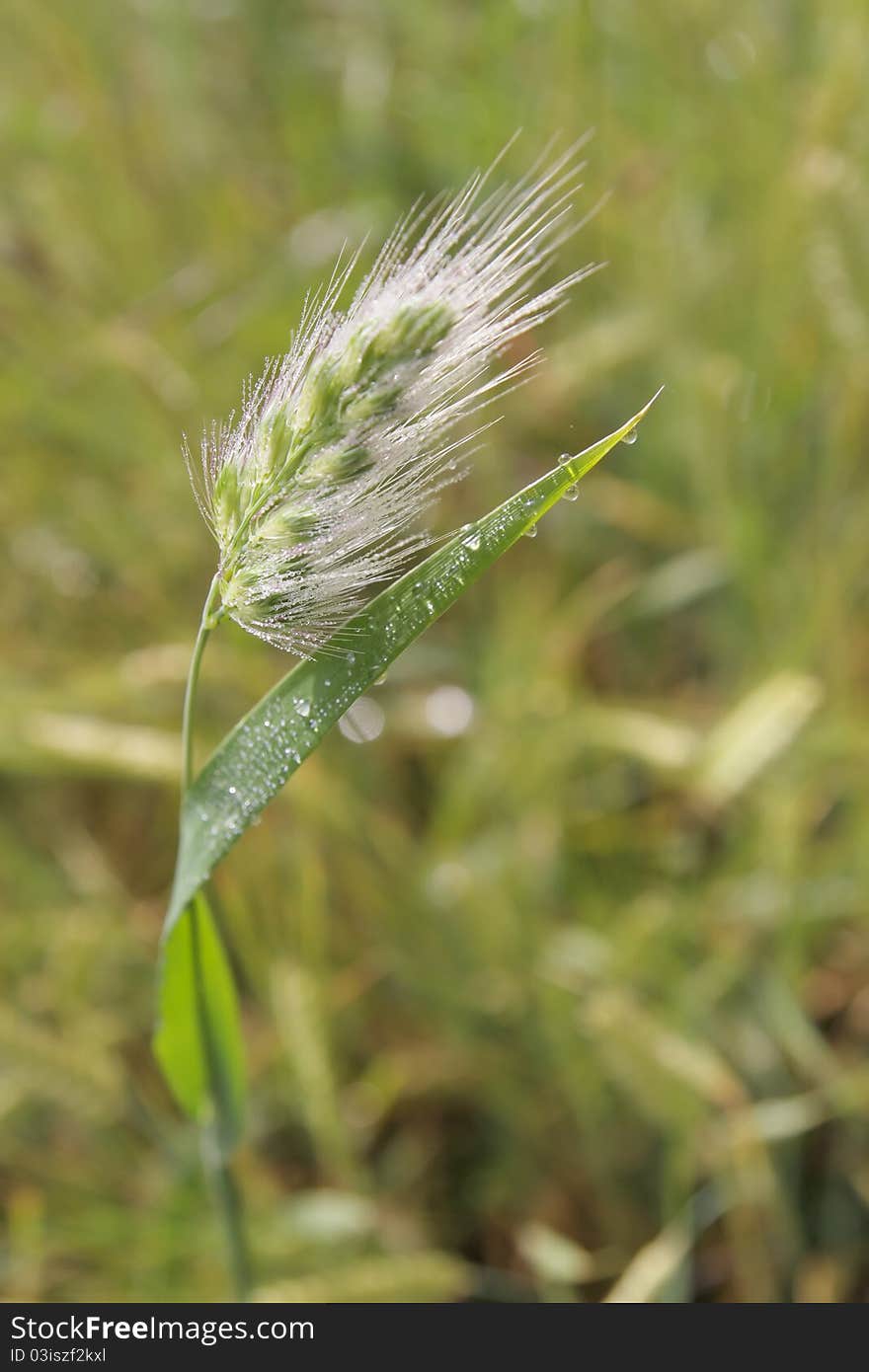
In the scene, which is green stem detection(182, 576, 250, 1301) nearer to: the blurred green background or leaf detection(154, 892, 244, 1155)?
leaf detection(154, 892, 244, 1155)

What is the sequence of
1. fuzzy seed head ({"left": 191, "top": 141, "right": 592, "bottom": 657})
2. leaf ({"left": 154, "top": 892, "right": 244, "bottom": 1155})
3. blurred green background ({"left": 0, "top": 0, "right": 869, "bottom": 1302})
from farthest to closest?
blurred green background ({"left": 0, "top": 0, "right": 869, "bottom": 1302}), leaf ({"left": 154, "top": 892, "right": 244, "bottom": 1155}), fuzzy seed head ({"left": 191, "top": 141, "right": 592, "bottom": 657})

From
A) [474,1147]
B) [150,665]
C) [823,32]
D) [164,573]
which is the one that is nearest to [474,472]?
[164,573]

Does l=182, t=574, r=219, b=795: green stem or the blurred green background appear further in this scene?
the blurred green background

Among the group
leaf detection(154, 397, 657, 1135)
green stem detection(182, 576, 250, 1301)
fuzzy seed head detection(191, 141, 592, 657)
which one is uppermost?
fuzzy seed head detection(191, 141, 592, 657)

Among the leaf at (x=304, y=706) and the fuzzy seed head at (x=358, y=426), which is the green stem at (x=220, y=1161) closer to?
the leaf at (x=304, y=706)

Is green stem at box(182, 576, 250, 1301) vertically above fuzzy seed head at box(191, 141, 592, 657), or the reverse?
fuzzy seed head at box(191, 141, 592, 657)

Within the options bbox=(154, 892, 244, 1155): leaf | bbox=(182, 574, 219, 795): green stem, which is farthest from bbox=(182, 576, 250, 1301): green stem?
bbox=(182, 574, 219, 795): green stem

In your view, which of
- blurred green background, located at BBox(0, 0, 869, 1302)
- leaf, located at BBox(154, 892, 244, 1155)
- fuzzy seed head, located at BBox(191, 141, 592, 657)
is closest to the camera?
fuzzy seed head, located at BBox(191, 141, 592, 657)

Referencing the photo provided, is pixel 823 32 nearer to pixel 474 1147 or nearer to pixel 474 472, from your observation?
pixel 474 472
